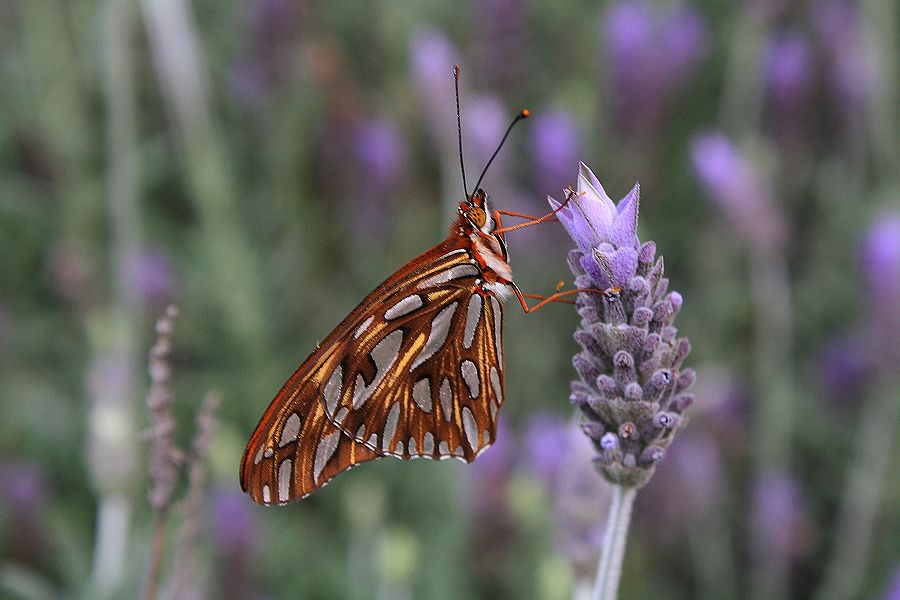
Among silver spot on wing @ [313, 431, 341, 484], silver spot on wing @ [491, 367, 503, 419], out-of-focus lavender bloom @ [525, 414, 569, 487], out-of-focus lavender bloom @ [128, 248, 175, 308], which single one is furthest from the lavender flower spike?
out-of-focus lavender bloom @ [128, 248, 175, 308]

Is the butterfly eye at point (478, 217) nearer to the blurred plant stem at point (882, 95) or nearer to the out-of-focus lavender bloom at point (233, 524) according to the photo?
the out-of-focus lavender bloom at point (233, 524)

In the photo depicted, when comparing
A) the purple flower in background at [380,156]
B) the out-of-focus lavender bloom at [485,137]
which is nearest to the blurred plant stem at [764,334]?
the out-of-focus lavender bloom at [485,137]

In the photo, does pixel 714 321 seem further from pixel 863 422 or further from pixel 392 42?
pixel 392 42

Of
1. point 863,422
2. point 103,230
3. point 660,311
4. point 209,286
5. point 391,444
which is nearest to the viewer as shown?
point 660,311

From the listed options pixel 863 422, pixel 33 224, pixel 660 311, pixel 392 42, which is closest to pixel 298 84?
pixel 392 42

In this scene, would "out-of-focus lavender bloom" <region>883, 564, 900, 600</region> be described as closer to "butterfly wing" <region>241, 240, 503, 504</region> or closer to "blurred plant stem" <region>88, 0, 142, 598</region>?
"butterfly wing" <region>241, 240, 503, 504</region>
